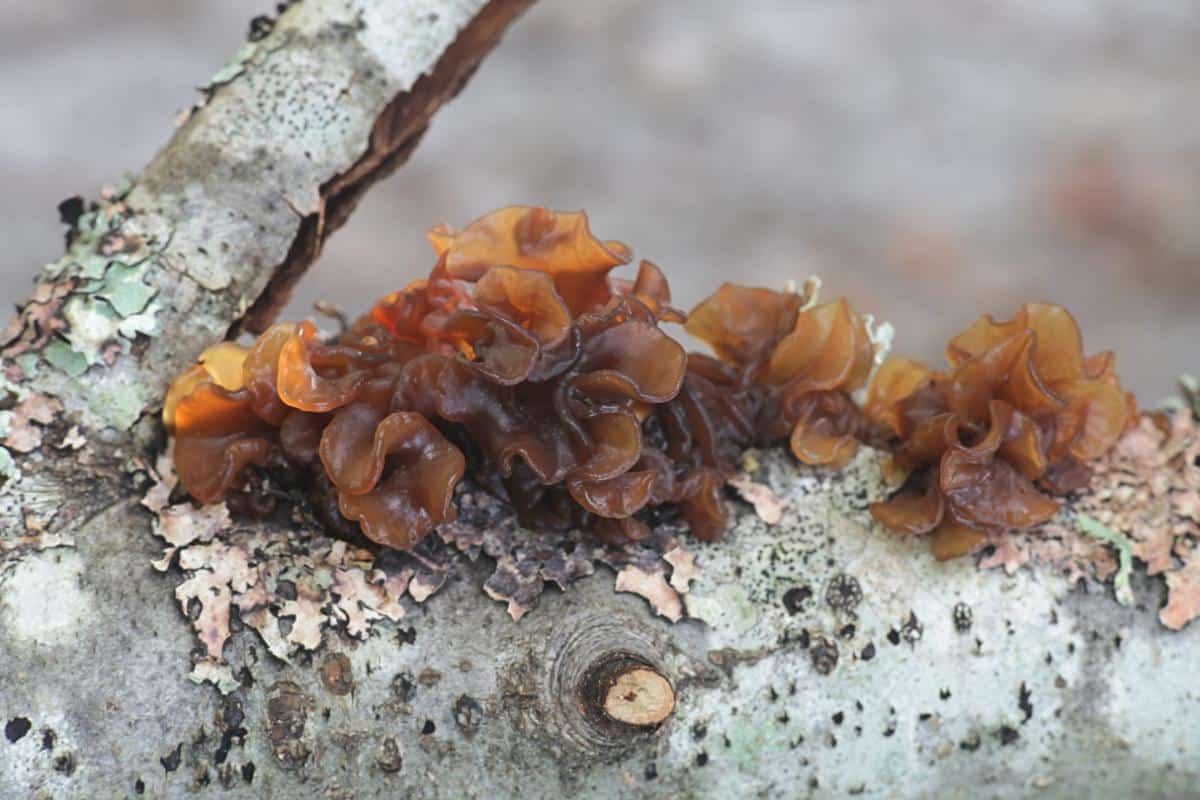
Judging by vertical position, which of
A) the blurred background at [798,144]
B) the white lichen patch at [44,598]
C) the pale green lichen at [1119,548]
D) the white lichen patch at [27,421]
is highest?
the pale green lichen at [1119,548]

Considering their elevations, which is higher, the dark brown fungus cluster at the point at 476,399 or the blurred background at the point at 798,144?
the dark brown fungus cluster at the point at 476,399

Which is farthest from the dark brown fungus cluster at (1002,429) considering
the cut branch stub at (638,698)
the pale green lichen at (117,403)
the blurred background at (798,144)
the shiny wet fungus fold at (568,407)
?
the blurred background at (798,144)

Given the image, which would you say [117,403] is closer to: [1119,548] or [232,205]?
[232,205]

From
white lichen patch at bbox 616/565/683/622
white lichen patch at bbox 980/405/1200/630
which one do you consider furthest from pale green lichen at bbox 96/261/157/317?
white lichen patch at bbox 980/405/1200/630

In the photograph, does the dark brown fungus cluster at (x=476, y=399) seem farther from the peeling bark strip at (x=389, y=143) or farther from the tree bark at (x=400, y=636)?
the peeling bark strip at (x=389, y=143)

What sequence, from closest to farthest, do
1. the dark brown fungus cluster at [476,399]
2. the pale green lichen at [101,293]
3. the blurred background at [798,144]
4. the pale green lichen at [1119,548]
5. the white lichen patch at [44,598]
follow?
the white lichen patch at [44,598] < the dark brown fungus cluster at [476,399] < the pale green lichen at [101,293] < the pale green lichen at [1119,548] < the blurred background at [798,144]

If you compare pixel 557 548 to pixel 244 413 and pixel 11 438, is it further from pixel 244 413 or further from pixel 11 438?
pixel 11 438
